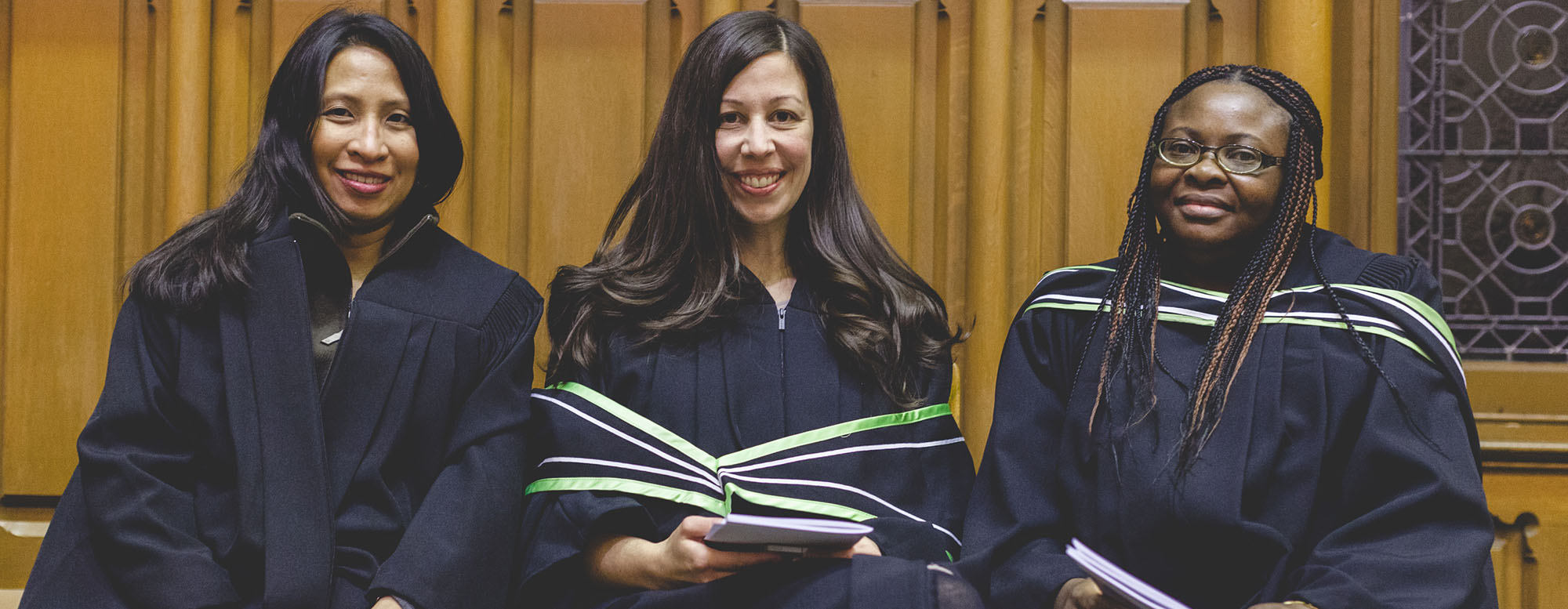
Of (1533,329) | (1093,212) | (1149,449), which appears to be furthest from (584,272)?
(1533,329)

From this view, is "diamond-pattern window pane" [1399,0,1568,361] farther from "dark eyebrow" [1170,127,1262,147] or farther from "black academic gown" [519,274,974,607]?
"black academic gown" [519,274,974,607]

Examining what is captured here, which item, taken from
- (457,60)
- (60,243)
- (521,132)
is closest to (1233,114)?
A: (521,132)

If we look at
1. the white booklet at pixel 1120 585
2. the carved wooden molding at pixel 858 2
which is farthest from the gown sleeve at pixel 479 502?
the carved wooden molding at pixel 858 2

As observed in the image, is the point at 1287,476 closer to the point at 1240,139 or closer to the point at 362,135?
the point at 1240,139

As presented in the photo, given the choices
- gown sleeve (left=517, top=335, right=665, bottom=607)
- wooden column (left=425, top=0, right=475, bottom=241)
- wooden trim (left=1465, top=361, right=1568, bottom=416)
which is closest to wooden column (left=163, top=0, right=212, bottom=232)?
wooden column (left=425, top=0, right=475, bottom=241)

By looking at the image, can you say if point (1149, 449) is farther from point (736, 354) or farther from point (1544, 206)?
point (1544, 206)

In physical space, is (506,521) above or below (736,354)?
below

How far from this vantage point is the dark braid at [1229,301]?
189 centimetres

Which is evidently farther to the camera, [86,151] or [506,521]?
[86,151]

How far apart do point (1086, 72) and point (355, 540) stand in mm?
2032

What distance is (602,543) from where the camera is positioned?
6.57ft

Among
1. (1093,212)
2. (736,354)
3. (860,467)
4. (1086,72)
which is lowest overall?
(860,467)

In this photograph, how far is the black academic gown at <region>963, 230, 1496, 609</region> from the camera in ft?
5.79

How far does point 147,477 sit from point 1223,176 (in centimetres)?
188
